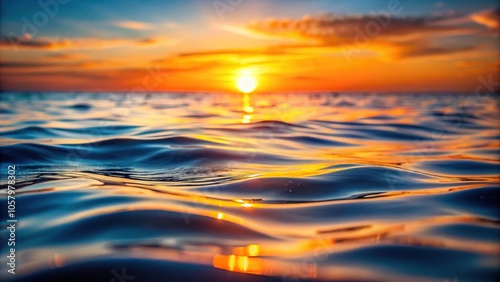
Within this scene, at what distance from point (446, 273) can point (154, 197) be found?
211cm

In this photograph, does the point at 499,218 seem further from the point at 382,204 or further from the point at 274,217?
the point at 274,217

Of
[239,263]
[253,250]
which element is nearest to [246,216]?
[253,250]

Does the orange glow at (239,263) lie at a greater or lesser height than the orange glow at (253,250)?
lesser

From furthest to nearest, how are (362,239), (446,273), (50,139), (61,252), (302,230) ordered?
(50,139)
(302,230)
(362,239)
(61,252)
(446,273)

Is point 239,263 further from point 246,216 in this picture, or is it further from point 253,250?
point 246,216

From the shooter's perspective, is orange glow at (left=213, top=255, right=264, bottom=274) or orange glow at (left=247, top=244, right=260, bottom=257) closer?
orange glow at (left=213, top=255, right=264, bottom=274)

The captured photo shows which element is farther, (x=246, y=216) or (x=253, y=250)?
(x=246, y=216)

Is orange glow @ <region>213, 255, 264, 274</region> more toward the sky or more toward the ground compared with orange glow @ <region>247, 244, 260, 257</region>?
more toward the ground

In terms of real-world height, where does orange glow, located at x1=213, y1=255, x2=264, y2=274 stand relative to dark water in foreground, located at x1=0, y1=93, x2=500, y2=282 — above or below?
below

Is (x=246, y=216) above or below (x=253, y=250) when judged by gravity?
above

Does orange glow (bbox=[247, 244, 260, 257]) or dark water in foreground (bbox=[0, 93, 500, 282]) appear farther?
orange glow (bbox=[247, 244, 260, 257])

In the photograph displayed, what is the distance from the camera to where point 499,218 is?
9.77ft

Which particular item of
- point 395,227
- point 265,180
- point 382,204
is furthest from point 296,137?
point 395,227

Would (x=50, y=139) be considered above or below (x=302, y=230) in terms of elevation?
above
